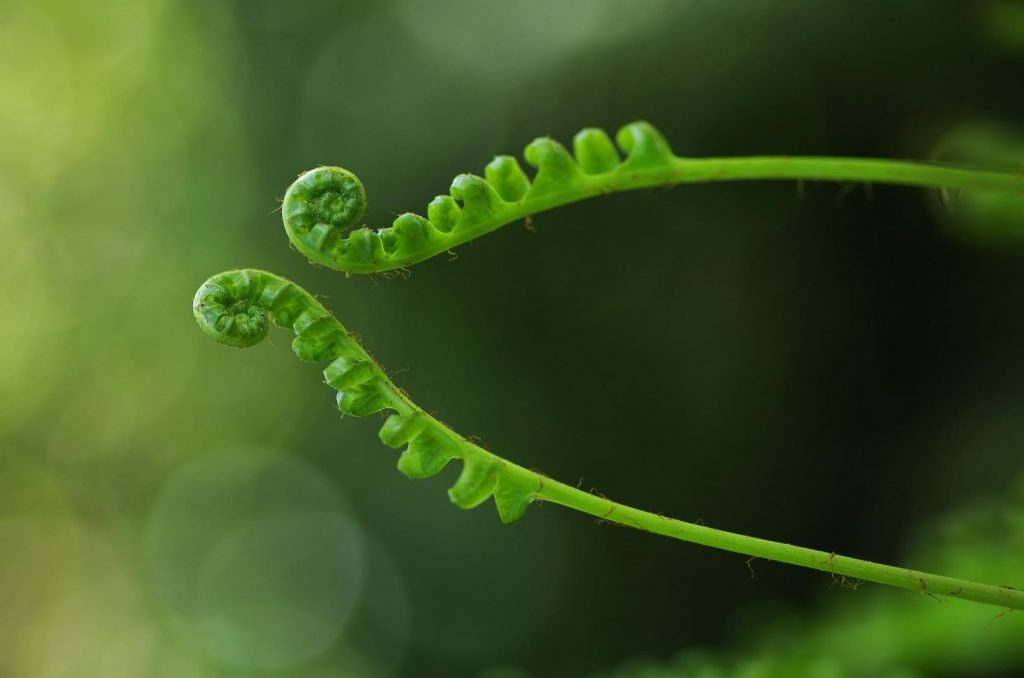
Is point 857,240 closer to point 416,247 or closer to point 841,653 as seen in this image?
point 841,653

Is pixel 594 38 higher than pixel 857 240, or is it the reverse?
pixel 594 38

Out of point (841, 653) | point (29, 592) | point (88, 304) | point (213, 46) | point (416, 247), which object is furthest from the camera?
point (29, 592)

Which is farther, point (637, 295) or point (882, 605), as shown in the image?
point (637, 295)

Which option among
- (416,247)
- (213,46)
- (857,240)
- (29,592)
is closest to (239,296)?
(416,247)

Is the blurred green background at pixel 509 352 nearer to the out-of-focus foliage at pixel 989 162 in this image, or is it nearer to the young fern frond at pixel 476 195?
the out-of-focus foliage at pixel 989 162

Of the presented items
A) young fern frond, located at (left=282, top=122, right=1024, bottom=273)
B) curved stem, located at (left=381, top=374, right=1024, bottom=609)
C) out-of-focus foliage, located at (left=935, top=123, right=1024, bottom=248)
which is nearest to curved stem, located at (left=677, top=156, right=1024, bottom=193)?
young fern frond, located at (left=282, top=122, right=1024, bottom=273)

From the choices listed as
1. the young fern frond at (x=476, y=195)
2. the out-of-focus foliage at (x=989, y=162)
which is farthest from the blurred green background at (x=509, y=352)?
the young fern frond at (x=476, y=195)
